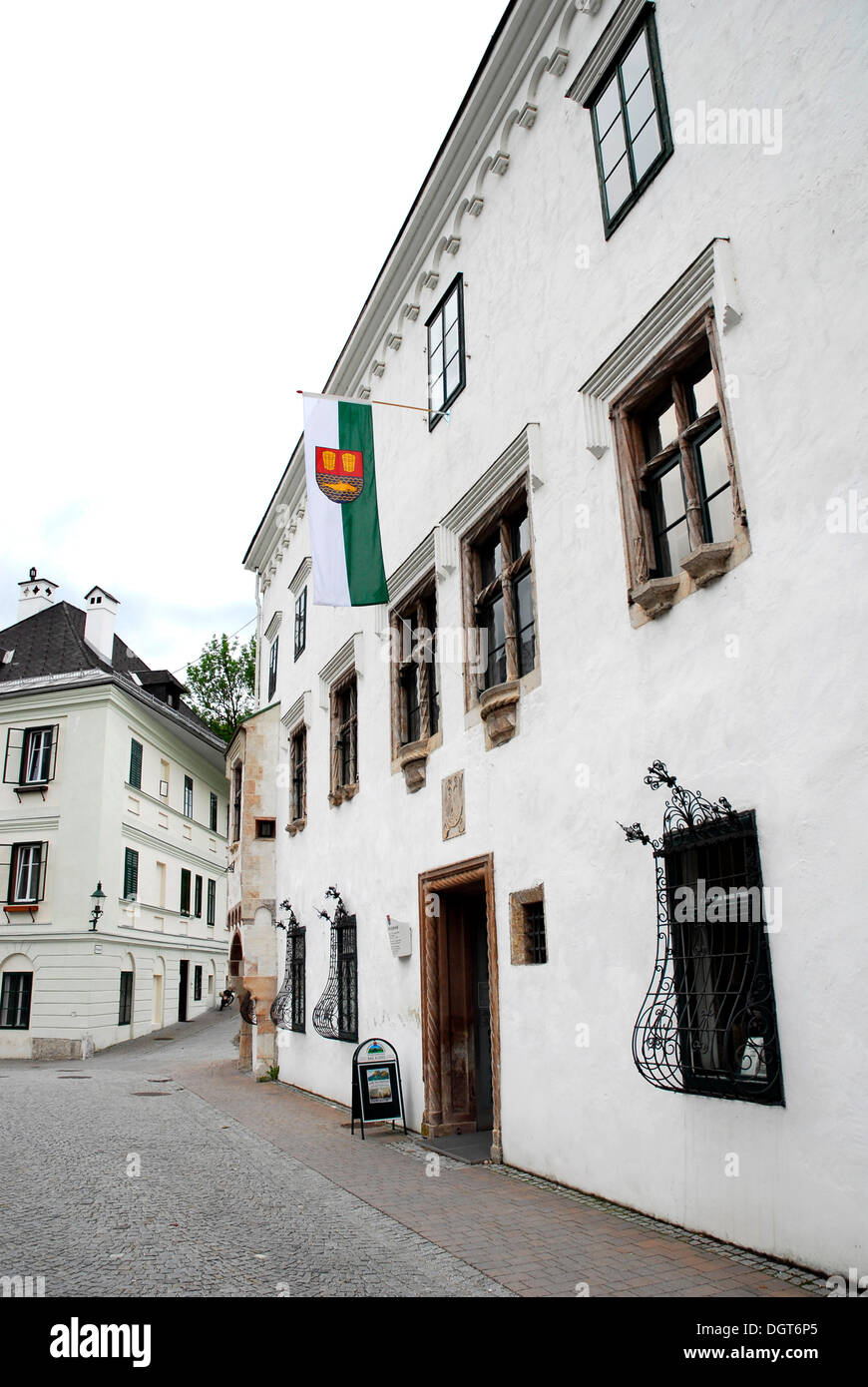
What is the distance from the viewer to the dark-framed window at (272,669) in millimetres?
21000

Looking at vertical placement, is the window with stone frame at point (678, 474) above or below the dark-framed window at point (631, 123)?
below

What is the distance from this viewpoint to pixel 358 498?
11664 millimetres

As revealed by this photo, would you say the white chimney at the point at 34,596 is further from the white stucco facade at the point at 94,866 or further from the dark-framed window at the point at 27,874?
the dark-framed window at the point at 27,874

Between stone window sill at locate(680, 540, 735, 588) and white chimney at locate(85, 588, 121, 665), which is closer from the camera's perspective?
stone window sill at locate(680, 540, 735, 588)

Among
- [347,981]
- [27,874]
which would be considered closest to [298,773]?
[347,981]

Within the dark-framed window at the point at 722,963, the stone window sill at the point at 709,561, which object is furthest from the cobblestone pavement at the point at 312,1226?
the stone window sill at the point at 709,561

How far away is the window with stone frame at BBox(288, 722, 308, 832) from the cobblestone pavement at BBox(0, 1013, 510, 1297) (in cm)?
558

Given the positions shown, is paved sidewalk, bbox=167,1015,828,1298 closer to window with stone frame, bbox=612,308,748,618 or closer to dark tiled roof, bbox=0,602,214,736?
window with stone frame, bbox=612,308,748,618

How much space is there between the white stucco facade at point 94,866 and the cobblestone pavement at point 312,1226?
1590 centimetres

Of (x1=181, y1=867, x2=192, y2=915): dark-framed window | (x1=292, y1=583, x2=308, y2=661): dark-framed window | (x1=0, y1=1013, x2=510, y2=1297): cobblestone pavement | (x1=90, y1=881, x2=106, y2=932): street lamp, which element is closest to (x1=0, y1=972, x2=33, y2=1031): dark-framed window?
(x1=90, y1=881, x2=106, y2=932): street lamp

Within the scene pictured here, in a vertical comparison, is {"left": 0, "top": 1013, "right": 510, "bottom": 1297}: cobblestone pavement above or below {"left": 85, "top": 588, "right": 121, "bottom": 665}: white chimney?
below

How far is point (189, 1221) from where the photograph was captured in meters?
6.80

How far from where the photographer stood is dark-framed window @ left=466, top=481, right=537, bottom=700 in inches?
367

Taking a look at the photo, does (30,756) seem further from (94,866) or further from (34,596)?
(34,596)
